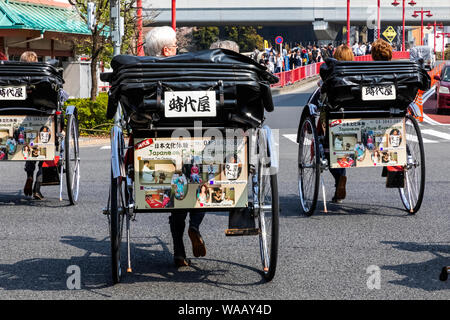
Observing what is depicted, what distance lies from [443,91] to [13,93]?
20242 mm

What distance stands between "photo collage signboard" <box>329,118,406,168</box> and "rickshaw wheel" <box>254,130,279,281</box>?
254cm

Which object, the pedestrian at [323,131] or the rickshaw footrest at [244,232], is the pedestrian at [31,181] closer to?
the pedestrian at [323,131]

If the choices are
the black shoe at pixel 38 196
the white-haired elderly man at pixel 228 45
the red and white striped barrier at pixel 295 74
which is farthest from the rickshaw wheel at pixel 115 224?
the red and white striped barrier at pixel 295 74

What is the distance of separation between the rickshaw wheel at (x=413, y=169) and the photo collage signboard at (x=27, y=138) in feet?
12.7

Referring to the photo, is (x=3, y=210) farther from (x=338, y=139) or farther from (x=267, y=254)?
(x=267, y=254)

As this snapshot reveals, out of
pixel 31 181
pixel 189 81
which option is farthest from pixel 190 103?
pixel 31 181

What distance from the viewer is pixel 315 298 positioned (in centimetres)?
528

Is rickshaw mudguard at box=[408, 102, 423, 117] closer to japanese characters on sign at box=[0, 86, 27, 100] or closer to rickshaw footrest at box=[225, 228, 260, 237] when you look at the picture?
rickshaw footrest at box=[225, 228, 260, 237]

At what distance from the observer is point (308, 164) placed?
881cm

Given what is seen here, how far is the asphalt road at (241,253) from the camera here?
5.52m

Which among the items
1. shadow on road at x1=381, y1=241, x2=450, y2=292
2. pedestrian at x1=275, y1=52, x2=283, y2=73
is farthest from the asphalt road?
pedestrian at x1=275, y1=52, x2=283, y2=73

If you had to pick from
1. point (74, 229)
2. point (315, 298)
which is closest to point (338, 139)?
point (74, 229)

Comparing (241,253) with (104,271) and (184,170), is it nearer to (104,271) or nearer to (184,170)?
(104,271)

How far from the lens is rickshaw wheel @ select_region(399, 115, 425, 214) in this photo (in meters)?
8.28
